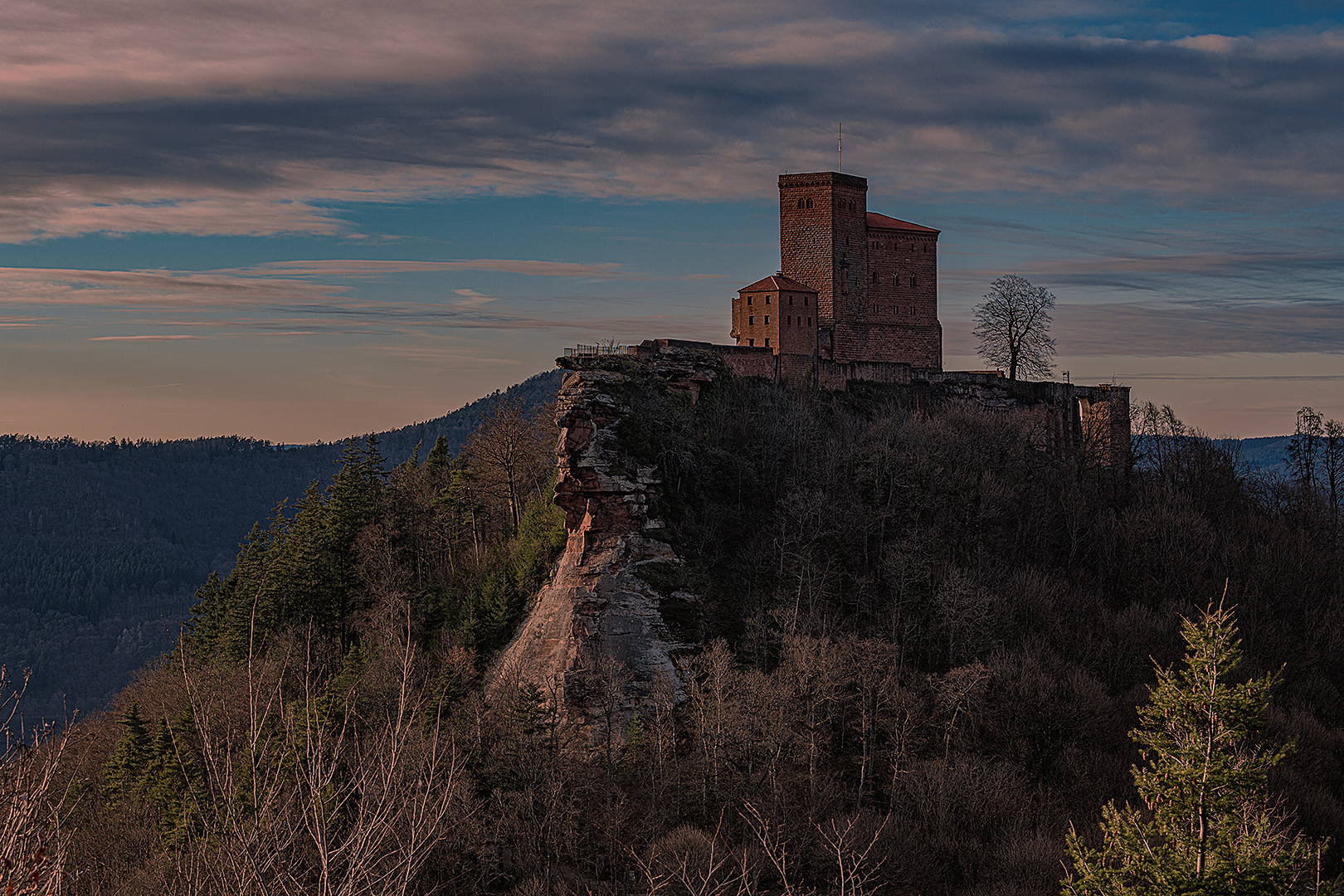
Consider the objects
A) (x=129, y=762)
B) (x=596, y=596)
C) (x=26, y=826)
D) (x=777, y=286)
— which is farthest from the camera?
(x=777, y=286)

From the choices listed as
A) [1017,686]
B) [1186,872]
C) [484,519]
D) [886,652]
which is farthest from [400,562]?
[1186,872]

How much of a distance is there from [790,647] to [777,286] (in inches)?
1097

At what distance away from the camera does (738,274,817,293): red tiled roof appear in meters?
63.0

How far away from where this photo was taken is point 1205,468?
61844 millimetres

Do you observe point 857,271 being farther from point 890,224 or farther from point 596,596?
point 596,596

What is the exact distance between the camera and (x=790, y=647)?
40375 millimetres

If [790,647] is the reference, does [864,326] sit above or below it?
above

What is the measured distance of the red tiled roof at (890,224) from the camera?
2788 inches

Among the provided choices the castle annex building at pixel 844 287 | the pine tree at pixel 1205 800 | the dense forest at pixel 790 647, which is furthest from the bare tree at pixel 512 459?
the pine tree at pixel 1205 800

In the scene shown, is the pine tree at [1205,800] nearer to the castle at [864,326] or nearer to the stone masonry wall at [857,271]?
the castle at [864,326]

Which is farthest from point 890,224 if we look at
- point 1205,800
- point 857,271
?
point 1205,800

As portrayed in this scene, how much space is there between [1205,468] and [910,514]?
23.4 metres

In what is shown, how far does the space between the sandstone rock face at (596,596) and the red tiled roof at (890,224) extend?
31.7 metres

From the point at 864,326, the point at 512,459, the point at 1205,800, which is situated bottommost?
the point at 1205,800
